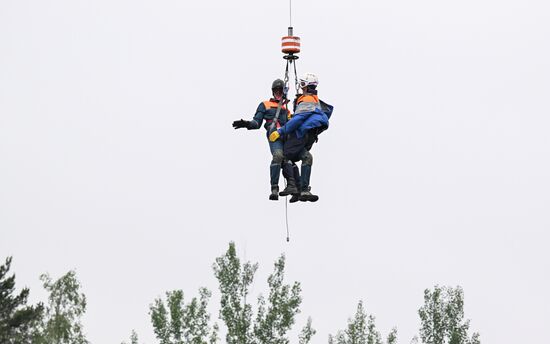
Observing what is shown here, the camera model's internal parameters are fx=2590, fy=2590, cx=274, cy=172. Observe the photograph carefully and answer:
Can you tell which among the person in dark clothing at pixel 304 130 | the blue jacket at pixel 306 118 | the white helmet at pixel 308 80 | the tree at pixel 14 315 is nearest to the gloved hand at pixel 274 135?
the person in dark clothing at pixel 304 130

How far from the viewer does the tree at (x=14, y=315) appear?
215 ft

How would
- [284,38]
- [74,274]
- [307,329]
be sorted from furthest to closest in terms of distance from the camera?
[74,274]
[307,329]
[284,38]

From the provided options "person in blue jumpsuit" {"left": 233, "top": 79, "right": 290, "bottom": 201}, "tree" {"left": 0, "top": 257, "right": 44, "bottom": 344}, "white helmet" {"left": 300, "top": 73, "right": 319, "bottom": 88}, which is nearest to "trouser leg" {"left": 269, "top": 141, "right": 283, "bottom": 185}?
"person in blue jumpsuit" {"left": 233, "top": 79, "right": 290, "bottom": 201}

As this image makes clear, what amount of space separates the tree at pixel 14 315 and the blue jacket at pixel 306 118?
26.8 metres

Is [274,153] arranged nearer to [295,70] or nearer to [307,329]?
[295,70]

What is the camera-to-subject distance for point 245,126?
129 feet

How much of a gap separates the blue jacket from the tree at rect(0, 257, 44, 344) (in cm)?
2676

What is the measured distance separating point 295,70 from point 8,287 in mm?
30920

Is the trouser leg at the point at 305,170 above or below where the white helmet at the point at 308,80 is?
below

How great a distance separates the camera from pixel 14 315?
67312 mm

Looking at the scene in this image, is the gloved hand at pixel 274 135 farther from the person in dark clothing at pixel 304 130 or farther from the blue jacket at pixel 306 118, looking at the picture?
the blue jacket at pixel 306 118

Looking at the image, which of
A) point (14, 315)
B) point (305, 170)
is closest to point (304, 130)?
point (305, 170)

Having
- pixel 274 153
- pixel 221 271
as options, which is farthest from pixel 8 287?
pixel 274 153

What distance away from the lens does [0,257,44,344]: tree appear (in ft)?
215
